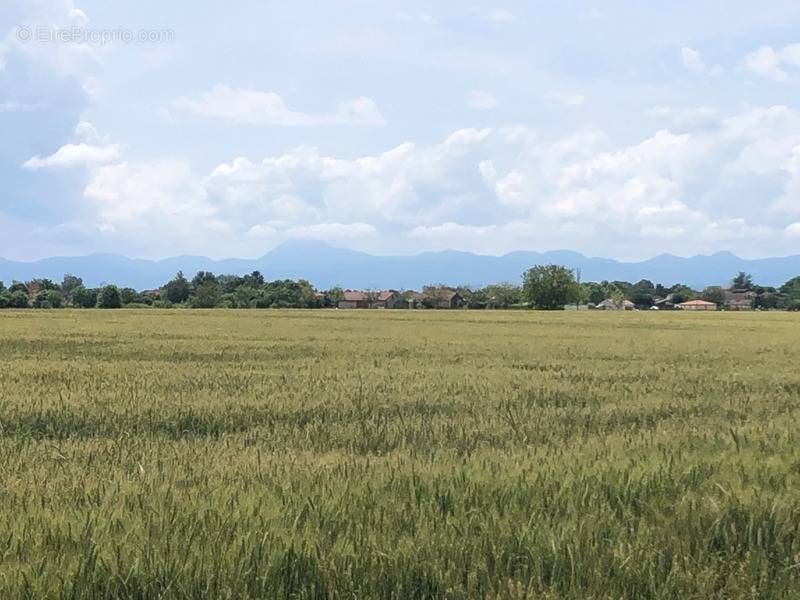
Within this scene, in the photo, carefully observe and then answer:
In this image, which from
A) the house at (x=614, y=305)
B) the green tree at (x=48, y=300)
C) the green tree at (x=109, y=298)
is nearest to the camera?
the green tree at (x=109, y=298)

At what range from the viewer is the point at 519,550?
4.12 m

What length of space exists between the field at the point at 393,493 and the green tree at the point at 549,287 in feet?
414

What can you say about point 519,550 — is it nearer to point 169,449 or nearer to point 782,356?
point 169,449

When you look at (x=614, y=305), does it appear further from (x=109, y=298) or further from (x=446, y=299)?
(x=109, y=298)

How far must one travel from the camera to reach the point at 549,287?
13500cm

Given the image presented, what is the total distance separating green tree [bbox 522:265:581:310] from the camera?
136 metres

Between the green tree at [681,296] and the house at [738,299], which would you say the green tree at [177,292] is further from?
the house at [738,299]

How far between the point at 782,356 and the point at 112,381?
17.8 m

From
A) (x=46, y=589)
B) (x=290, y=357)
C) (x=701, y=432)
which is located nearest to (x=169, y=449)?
(x=46, y=589)

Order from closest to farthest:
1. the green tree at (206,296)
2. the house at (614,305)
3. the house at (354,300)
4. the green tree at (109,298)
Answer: the green tree at (109,298), the green tree at (206,296), the house at (354,300), the house at (614,305)

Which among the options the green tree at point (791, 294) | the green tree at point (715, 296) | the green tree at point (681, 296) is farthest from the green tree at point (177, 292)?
the green tree at point (715, 296)

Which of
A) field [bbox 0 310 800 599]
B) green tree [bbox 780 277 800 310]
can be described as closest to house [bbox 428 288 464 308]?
green tree [bbox 780 277 800 310]

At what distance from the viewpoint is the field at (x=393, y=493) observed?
12.2ft

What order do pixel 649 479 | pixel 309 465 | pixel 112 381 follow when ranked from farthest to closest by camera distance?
pixel 112 381 → pixel 309 465 → pixel 649 479
